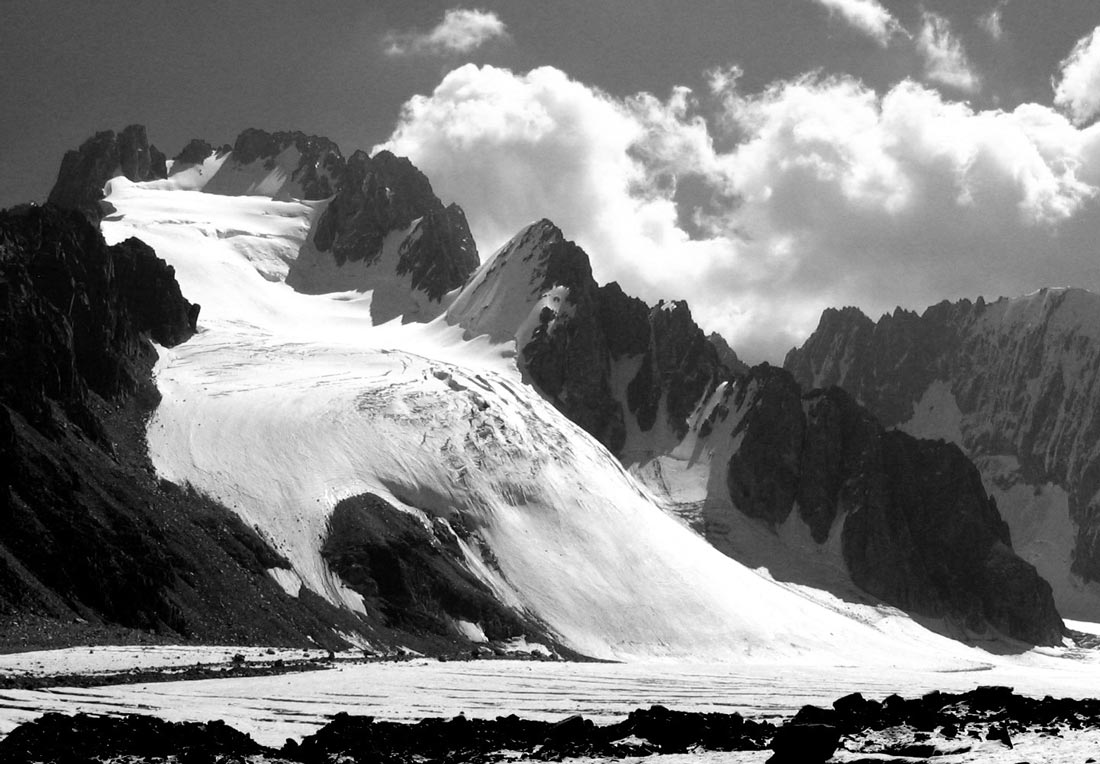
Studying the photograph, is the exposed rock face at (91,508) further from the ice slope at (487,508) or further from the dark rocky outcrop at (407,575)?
the dark rocky outcrop at (407,575)

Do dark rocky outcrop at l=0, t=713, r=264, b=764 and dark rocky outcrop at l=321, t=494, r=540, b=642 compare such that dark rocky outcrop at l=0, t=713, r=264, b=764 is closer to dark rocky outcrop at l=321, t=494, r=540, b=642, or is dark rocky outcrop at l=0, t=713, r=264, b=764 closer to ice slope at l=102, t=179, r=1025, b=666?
ice slope at l=102, t=179, r=1025, b=666

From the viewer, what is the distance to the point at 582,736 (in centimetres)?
4603

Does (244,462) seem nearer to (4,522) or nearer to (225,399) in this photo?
(225,399)

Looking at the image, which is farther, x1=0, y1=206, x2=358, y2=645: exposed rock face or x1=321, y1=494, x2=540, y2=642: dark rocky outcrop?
x1=321, y1=494, x2=540, y2=642: dark rocky outcrop

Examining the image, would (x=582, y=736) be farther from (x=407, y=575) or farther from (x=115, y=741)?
(x=407, y=575)

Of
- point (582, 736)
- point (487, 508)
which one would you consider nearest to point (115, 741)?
point (582, 736)

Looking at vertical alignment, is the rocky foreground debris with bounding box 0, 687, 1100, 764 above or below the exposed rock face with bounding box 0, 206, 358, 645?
below

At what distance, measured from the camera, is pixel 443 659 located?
11175cm

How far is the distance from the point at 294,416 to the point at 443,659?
3131 inches

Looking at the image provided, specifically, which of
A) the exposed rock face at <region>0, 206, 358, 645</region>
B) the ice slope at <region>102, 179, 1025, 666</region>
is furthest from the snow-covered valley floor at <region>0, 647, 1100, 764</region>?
the ice slope at <region>102, 179, 1025, 666</region>

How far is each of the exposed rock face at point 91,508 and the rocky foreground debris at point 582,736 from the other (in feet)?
184

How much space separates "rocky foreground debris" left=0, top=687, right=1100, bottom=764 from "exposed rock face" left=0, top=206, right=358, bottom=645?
5595 centimetres

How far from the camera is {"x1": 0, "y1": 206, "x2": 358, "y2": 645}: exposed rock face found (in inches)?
4624

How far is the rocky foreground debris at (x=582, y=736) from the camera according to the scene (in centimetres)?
3981
